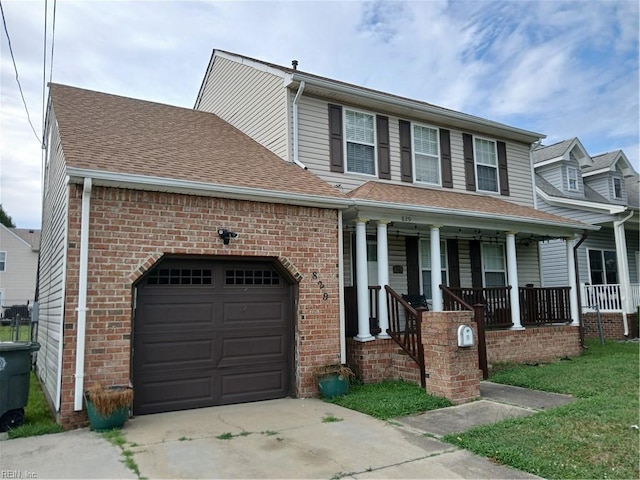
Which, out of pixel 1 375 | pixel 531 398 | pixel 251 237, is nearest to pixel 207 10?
pixel 251 237

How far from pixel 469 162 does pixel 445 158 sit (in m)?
0.86

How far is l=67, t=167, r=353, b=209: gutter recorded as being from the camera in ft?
19.5

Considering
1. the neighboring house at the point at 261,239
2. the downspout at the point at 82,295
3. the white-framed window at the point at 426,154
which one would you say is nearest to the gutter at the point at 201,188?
the neighboring house at the point at 261,239

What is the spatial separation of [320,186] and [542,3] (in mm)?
6349

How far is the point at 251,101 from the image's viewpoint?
1141 centimetres

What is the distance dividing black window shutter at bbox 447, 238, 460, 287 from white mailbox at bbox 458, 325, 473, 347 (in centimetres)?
488

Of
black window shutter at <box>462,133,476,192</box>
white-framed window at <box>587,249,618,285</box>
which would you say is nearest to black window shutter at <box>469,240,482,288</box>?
black window shutter at <box>462,133,476,192</box>

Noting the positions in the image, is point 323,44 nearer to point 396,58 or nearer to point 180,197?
point 396,58

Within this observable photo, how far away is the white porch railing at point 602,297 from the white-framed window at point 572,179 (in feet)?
12.9

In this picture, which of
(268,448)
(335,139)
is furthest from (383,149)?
(268,448)

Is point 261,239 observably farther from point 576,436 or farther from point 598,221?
point 598,221

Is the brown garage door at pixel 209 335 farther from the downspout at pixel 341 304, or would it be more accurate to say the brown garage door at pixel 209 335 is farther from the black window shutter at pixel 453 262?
the black window shutter at pixel 453 262

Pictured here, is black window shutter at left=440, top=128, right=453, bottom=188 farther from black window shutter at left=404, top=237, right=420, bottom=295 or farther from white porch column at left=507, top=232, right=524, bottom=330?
white porch column at left=507, top=232, right=524, bottom=330

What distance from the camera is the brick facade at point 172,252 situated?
5895 millimetres
